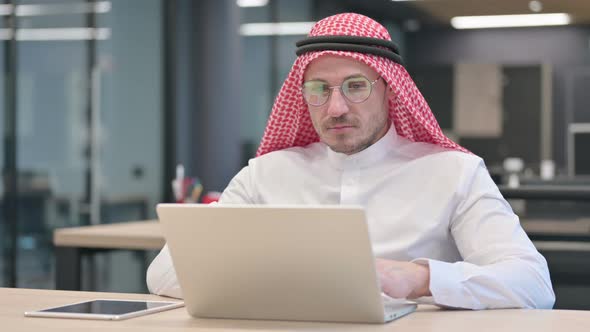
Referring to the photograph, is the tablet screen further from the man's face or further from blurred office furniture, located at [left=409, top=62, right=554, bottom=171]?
blurred office furniture, located at [left=409, top=62, right=554, bottom=171]

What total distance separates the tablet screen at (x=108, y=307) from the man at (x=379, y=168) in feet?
0.58

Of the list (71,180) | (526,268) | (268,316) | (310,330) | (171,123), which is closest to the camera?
(310,330)

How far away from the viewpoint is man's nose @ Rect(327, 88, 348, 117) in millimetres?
2141

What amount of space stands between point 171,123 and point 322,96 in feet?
19.2

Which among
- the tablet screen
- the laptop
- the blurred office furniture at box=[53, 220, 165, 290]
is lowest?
the blurred office furniture at box=[53, 220, 165, 290]

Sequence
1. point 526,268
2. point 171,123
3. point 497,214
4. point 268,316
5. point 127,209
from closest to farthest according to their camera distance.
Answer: point 268,316
point 526,268
point 497,214
point 127,209
point 171,123

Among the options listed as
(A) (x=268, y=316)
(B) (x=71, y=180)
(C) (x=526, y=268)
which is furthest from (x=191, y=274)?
(B) (x=71, y=180)

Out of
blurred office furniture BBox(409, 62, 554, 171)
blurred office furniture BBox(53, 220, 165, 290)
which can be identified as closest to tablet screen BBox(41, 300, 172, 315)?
blurred office furniture BBox(53, 220, 165, 290)

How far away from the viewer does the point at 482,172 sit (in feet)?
7.16

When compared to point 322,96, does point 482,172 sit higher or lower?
lower

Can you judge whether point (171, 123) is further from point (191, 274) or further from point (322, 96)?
point (191, 274)

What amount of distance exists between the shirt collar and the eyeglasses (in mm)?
172

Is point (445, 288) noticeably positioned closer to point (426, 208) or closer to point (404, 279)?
point (404, 279)

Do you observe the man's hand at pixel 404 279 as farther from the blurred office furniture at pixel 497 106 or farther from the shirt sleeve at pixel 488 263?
the blurred office furniture at pixel 497 106
